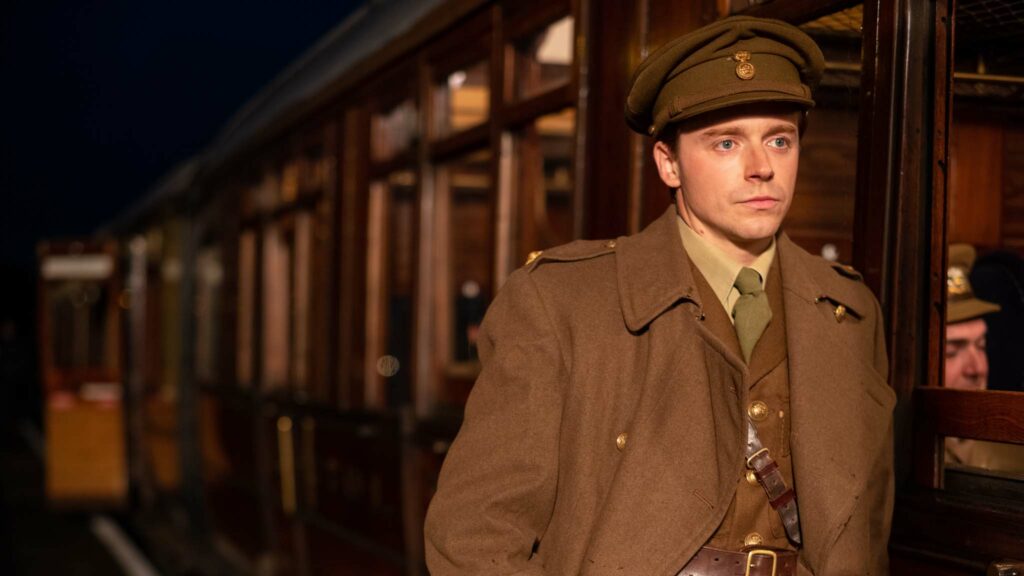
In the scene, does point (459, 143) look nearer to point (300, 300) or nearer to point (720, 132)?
point (720, 132)

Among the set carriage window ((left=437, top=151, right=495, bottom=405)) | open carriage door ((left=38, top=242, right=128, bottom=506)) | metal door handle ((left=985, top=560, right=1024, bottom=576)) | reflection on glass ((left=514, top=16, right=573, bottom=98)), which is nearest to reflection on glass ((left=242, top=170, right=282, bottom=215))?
carriage window ((left=437, top=151, right=495, bottom=405))

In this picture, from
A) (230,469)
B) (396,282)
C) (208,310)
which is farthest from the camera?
(208,310)

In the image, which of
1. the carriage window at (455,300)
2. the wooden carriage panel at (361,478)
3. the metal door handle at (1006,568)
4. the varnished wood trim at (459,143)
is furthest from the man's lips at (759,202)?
the wooden carriage panel at (361,478)

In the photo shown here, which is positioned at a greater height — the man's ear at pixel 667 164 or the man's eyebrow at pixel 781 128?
the man's eyebrow at pixel 781 128

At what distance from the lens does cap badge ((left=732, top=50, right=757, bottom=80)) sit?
2096mm

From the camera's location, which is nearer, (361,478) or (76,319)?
(361,478)

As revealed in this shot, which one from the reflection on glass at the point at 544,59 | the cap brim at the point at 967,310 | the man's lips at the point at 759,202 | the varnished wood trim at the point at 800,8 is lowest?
the cap brim at the point at 967,310

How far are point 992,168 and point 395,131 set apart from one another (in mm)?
2834

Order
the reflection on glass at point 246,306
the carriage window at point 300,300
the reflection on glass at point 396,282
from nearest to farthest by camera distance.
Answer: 1. the reflection on glass at point 396,282
2. the carriage window at point 300,300
3. the reflection on glass at point 246,306

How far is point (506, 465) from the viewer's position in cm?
207

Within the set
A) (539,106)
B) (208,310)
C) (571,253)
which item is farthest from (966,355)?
(208,310)

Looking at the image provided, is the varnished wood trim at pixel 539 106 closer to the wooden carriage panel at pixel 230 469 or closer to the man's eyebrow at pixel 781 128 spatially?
the man's eyebrow at pixel 781 128

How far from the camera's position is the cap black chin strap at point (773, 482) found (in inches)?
82.3

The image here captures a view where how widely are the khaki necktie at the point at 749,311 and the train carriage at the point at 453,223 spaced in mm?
276
